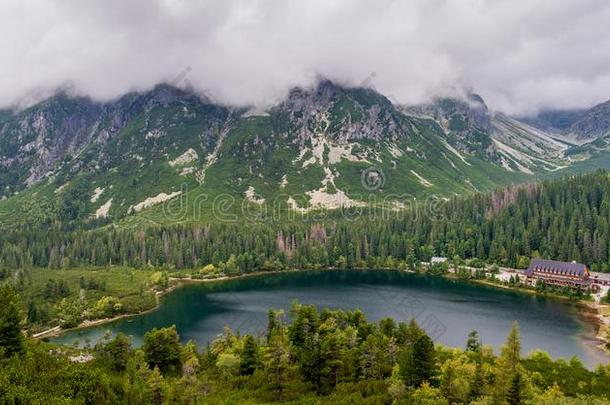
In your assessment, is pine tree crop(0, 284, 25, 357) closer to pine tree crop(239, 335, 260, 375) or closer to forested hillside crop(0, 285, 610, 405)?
forested hillside crop(0, 285, 610, 405)

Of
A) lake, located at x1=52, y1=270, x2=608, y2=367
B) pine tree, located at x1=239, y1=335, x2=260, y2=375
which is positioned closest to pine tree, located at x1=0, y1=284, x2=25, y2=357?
pine tree, located at x1=239, y1=335, x2=260, y2=375

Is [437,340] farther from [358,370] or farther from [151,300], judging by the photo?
[151,300]

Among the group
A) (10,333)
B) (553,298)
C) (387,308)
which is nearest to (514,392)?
(10,333)

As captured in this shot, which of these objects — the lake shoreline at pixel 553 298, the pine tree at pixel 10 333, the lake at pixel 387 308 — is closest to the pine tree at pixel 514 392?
the pine tree at pixel 10 333

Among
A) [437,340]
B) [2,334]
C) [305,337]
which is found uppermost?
[2,334]

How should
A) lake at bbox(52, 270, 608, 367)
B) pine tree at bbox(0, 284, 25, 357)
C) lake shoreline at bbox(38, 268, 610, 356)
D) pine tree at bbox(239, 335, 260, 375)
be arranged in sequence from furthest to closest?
lake at bbox(52, 270, 608, 367) → lake shoreline at bbox(38, 268, 610, 356) → pine tree at bbox(239, 335, 260, 375) → pine tree at bbox(0, 284, 25, 357)

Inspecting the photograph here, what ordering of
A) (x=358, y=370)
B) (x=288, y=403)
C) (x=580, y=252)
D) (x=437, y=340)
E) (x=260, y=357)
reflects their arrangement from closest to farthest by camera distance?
(x=288, y=403), (x=358, y=370), (x=260, y=357), (x=437, y=340), (x=580, y=252)

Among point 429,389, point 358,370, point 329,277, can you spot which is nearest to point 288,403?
point 358,370

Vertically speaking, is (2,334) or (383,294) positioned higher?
(2,334)

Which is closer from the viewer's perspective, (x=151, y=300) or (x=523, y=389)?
A: (x=523, y=389)

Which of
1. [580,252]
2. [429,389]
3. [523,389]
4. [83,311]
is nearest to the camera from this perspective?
[523,389]
